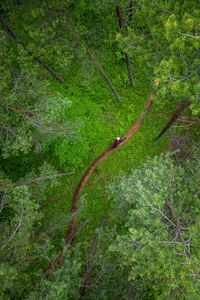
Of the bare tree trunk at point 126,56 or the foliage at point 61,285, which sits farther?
the bare tree trunk at point 126,56

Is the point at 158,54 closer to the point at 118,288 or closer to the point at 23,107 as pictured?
the point at 23,107

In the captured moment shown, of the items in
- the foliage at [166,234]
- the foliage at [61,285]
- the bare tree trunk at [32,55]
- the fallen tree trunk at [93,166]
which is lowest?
the fallen tree trunk at [93,166]

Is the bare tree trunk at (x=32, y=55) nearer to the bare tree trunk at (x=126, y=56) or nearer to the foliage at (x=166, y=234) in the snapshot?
the bare tree trunk at (x=126, y=56)

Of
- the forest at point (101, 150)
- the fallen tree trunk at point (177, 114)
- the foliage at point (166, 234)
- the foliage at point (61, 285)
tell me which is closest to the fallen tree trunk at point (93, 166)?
the forest at point (101, 150)

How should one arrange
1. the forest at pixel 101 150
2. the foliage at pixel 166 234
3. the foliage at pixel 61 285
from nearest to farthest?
the foliage at pixel 61 285 < the foliage at pixel 166 234 < the forest at pixel 101 150

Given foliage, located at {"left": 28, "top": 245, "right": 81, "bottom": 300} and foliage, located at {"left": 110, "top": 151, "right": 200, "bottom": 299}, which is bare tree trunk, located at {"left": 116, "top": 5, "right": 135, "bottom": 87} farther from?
foliage, located at {"left": 28, "top": 245, "right": 81, "bottom": 300}

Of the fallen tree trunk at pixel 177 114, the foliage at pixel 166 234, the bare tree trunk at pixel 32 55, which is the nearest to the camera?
the foliage at pixel 166 234

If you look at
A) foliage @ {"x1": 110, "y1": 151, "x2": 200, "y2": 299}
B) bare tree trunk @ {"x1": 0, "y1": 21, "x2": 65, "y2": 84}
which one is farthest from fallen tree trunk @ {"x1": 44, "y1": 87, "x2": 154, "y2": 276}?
foliage @ {"x1": 110, "y1": 151, "x2": 200, "y2": 299}

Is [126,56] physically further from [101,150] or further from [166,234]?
[166,234]

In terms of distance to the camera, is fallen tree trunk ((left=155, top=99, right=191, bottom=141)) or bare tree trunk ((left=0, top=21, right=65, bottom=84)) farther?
bare tree trunk ((left=0, top=21, right=65, bottom=84))
